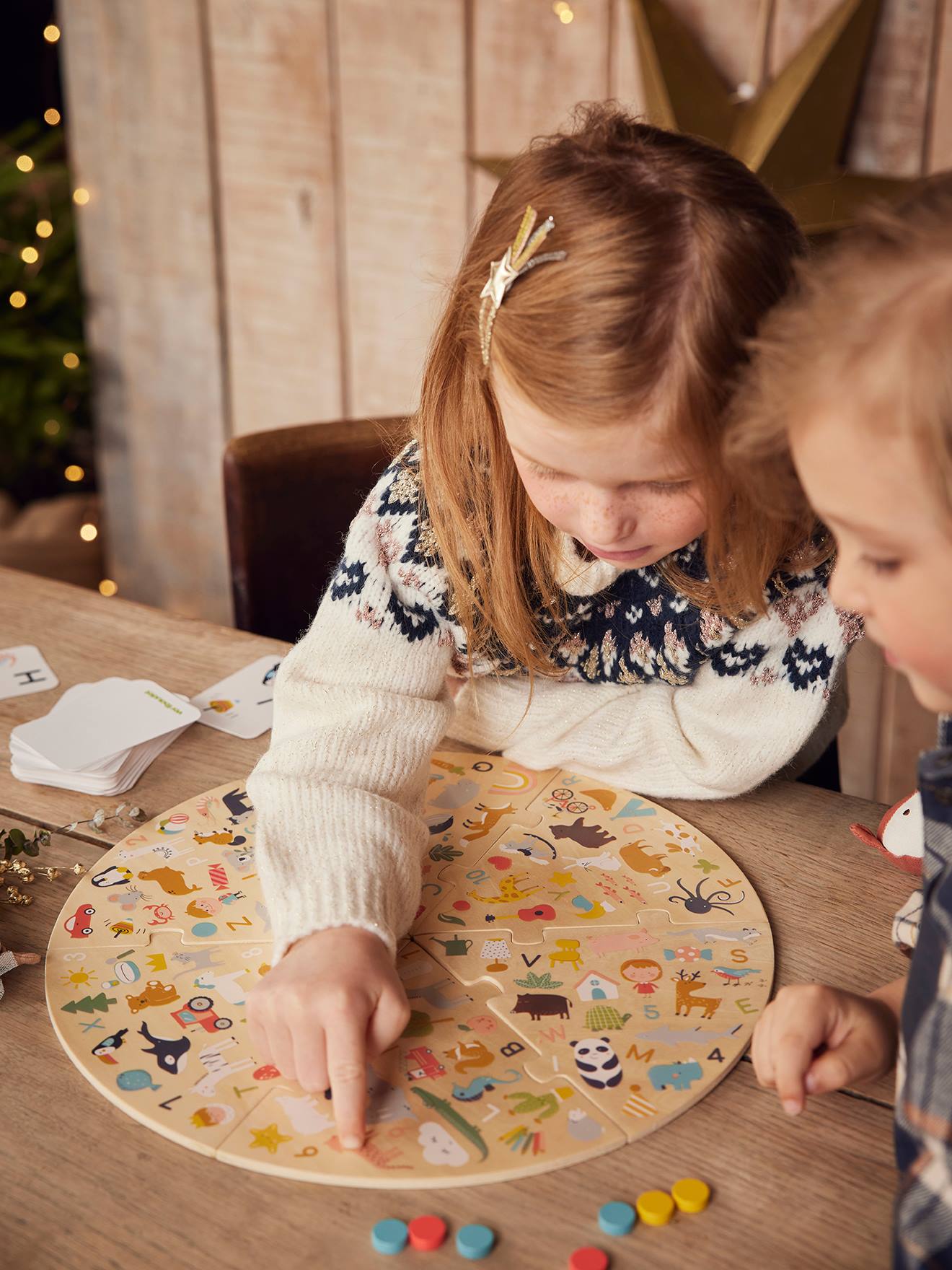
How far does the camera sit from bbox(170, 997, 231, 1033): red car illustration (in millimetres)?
834

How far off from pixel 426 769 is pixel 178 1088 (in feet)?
1.16

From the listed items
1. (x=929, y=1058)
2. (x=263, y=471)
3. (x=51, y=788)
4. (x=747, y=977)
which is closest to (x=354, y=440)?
(x=263, y=471)

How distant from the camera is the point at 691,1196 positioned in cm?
71

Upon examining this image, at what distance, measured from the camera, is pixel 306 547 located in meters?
1.60

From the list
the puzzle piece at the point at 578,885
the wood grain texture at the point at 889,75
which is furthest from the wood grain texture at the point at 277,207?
the puzzle piece at the point at 578,885

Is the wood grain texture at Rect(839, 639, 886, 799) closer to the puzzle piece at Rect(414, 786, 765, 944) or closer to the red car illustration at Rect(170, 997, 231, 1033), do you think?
the puzzle piece at Rect(414, 786, 765, 944)

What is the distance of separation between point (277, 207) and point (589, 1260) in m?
2.19

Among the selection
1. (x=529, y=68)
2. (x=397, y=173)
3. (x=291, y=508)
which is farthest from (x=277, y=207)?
(x=291, y=508)

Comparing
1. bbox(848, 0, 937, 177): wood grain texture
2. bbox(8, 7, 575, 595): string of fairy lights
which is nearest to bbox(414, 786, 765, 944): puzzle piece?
bbox(848, 0, 937, 177): wood grain texture

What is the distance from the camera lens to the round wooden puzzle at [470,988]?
0.75 meters

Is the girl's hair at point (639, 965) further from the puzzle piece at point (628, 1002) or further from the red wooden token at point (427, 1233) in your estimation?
the red wooden token at point (427, 1233)

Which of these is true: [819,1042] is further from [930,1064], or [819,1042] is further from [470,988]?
[470,988]

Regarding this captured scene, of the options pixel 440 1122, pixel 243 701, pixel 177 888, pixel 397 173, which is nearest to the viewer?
pixel 440 1122

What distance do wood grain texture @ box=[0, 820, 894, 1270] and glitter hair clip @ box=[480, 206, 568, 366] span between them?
544mm
